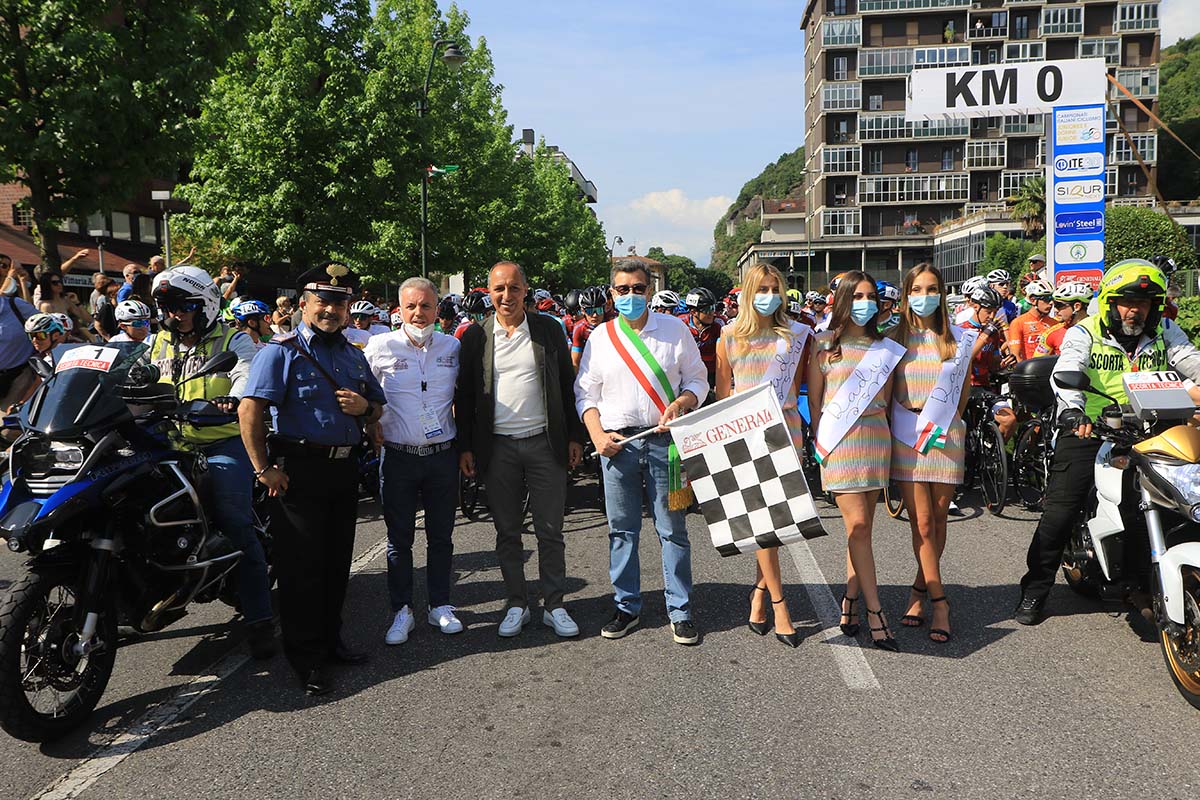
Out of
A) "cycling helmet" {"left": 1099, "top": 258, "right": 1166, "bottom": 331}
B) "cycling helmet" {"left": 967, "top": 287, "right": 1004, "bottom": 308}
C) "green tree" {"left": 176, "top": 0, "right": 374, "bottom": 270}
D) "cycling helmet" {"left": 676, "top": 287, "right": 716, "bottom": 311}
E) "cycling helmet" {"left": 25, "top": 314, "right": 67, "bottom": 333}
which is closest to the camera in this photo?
"cycling helmet" {"left": 1099, "top": 258, "right": 1166, "bottom": 331}

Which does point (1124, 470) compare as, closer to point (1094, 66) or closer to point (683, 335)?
point (683, 335)

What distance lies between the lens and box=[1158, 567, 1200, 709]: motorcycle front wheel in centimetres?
402

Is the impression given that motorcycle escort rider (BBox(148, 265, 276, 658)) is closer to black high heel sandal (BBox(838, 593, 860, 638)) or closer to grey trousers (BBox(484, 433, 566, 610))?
grey trousers (BBox(484, 433, 566, 610))

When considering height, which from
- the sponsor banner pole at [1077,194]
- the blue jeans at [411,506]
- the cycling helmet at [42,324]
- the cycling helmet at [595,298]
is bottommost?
the blue jeans at [411,506]

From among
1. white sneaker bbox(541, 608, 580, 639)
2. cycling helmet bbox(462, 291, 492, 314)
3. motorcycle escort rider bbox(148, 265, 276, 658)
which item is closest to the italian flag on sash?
white sneaker bbox(541, 608, 580, 639)

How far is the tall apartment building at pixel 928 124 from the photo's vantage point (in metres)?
81.5

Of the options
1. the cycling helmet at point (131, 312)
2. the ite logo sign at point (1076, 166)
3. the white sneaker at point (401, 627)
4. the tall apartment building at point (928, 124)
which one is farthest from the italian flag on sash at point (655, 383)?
the tall apartment building at point (928, 124)

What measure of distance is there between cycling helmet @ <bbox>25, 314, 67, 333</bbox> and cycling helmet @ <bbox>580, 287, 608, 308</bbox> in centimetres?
625

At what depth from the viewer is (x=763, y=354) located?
5203mm

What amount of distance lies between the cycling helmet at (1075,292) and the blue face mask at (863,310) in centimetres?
399

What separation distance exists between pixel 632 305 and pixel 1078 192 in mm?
11957

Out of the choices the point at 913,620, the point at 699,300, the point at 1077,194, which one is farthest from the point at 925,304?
the point at 1077,194

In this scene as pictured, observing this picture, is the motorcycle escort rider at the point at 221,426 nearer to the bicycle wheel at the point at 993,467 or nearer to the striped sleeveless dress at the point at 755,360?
the striped sleeveless dress at the point at 755,360

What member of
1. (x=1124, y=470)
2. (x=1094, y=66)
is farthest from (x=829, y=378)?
(x=1094, y=66)
